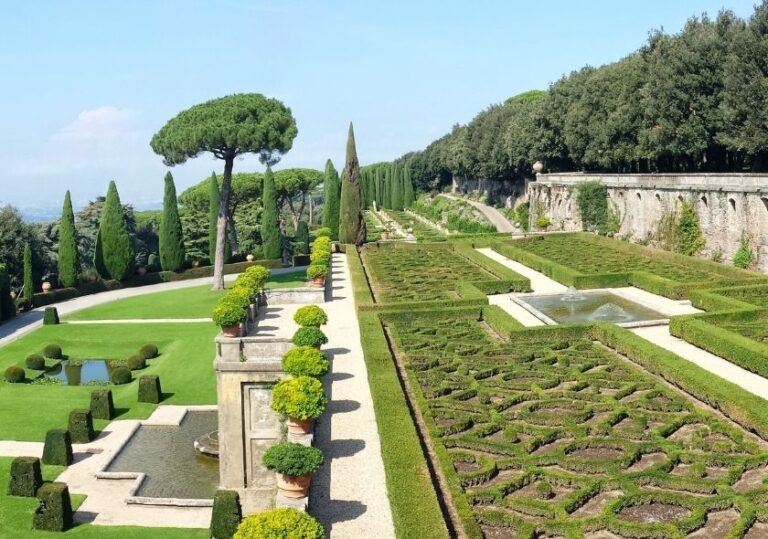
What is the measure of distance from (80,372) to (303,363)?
1396cm

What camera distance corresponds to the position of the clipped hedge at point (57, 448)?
56.6 ft

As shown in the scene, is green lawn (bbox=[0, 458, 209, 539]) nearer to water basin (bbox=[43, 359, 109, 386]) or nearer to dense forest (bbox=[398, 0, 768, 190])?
water basin (bbox=[43, 359, 109, 386])

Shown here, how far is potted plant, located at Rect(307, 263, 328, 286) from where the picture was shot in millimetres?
30453

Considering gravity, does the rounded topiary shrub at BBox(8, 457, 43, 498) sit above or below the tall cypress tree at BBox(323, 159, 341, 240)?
below

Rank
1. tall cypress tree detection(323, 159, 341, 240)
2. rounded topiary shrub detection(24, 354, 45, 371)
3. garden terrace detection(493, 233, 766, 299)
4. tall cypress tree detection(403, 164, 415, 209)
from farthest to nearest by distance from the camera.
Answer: tall cypress tree detection(403, 164, 415, 209)
tall cypress tree detection(323, 159, 341, 240)
garden terrace detection(493, 233, 766, 299)
rounded topiary shrub detection(24, 354, 45, 371)

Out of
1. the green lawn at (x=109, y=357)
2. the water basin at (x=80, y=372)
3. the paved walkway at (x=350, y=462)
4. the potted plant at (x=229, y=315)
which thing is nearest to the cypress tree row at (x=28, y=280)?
Result: the green lawn at (x=109, y=357)

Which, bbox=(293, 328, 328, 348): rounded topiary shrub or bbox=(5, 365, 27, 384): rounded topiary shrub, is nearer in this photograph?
bbox=(293, 328, 328, 348): rounded topiary shrub

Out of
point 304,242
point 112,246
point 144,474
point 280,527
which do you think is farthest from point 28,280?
point 280,527

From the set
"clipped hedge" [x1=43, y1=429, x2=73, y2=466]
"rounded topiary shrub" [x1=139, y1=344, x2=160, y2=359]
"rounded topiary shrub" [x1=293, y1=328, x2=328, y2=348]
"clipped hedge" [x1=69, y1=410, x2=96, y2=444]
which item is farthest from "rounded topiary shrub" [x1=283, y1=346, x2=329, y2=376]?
"rounded topiary shrub" [x1=139, y1=344, x2=160, y2=359]

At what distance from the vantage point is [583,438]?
14.4 meters

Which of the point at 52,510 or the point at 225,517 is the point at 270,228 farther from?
the point at 225,517

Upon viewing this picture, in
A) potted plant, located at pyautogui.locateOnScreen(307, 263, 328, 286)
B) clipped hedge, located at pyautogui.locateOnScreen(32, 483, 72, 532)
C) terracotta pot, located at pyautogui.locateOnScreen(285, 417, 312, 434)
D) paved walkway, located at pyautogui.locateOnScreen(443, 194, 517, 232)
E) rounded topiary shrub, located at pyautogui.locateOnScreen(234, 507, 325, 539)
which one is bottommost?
clipped hedge, located at pyautogui.locateOnScreen(32, 483, 72, 532)

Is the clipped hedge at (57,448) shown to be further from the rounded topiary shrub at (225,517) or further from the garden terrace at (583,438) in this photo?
the garden terrace at (583,438)

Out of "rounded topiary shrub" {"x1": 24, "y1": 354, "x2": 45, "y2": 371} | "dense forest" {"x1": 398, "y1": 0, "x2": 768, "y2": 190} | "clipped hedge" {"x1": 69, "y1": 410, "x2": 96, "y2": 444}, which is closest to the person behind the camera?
"clipped hedge" {"x1": 69, "y1": 410, "x2": 96, "y2": 444}
